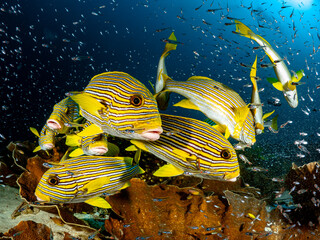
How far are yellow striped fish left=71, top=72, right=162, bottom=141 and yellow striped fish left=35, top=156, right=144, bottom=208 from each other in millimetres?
722

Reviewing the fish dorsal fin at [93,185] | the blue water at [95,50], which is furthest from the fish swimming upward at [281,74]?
the blue water at [95,50]

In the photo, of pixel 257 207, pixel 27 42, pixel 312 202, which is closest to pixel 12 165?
pixel 257 207

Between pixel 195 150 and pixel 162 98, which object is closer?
pixel 195 150

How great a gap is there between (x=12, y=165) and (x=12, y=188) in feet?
2.58

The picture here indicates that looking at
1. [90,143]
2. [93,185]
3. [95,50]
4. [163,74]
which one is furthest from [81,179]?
[95,50]

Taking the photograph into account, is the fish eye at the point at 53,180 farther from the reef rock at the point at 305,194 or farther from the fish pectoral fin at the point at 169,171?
the reef rock at the point at 305,194

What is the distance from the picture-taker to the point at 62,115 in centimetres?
268

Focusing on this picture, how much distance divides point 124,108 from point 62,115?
157cm

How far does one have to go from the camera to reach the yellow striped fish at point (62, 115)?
2.56 meters

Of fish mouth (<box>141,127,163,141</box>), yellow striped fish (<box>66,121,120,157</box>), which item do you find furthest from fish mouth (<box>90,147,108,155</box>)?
fish mouth (<box>141,127,163,141</box>)

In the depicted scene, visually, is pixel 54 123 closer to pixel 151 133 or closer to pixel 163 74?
pixel 163 74

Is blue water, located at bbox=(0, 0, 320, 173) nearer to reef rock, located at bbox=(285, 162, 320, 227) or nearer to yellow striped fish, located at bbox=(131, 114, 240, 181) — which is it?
reef rock, located at bbox=(285, 162, 320, 227)

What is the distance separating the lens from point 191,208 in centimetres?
290

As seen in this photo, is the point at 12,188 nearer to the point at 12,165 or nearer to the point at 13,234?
the point at 12,165
